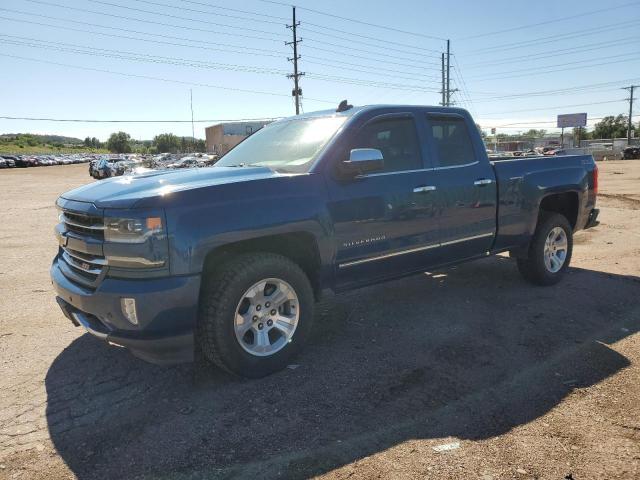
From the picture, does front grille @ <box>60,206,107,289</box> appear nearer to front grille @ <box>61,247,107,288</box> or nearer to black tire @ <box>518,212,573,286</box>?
front grille @ <box>61,247,107,288</box>

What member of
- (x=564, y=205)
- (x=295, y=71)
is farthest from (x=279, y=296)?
(x=295, y=71)

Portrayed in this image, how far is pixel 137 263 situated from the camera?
3098 mm

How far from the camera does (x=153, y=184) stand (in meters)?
3.41

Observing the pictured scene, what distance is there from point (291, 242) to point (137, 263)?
1178 millimetres

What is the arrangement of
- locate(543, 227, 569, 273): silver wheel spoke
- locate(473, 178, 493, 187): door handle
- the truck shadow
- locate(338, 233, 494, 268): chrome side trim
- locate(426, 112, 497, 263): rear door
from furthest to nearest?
1. locate(543, 227, 569, 273): silver wheel spoke
2. locate(473, 178, 493, 187): door handle
3. locate(426, 112, 497, 263): rear door
4. locate(338, 233, 494, 268): chrome side trim
5. the truck shadow

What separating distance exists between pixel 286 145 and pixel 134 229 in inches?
70.7

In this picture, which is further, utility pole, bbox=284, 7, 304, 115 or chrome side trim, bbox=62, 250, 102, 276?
utility pole, bbox=284, 7, 304, 115

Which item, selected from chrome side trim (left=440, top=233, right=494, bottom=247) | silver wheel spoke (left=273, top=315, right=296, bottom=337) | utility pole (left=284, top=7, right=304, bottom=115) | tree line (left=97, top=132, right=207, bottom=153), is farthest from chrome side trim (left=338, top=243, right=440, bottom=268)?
tree line (left=97, top=132, right=207, bottom=153)

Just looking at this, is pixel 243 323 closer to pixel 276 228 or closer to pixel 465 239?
pixel 276 228

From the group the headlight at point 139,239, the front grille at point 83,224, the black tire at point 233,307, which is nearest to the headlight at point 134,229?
the headlight at point 139,239

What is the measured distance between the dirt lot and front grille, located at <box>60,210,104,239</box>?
3.58ft

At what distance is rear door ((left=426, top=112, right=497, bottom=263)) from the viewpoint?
4633mm

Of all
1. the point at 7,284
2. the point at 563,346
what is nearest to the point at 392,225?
the point at 563,346

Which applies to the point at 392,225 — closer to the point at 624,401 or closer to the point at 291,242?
the point at 291,242
